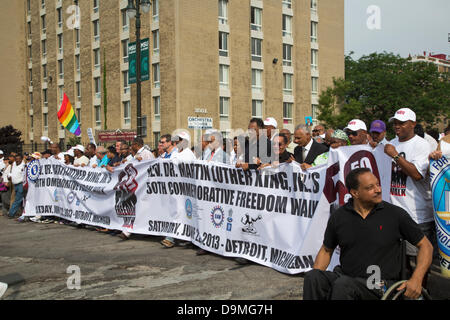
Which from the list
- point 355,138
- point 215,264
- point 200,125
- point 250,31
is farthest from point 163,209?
point 250,31

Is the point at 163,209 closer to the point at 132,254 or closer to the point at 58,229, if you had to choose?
the point at 132,254

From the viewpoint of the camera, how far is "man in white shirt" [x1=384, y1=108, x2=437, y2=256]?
5074 mm

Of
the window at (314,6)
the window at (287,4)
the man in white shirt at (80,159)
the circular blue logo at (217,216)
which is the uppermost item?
the window at (314,6)

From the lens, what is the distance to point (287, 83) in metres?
43.7

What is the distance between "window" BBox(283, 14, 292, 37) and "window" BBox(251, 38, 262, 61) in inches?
139

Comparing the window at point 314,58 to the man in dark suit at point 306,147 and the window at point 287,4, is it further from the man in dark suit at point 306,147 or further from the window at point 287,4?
the man in dark suit at point 306,147

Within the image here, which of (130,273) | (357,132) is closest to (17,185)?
(130,273)

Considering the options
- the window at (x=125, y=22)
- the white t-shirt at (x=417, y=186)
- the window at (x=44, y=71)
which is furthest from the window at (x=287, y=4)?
the white t-shirt at (x=417, y=186)

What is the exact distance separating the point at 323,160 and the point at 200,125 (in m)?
8.63

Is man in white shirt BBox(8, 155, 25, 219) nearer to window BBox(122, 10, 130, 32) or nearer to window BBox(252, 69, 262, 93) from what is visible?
window BBox(122, 10, 130, 32)

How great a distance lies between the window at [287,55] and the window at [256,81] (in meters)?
3.38

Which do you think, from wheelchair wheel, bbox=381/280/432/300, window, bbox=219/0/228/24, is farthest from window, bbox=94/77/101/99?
wheelchair wheel, bbox=381/280/432/300

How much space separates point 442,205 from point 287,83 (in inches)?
1563

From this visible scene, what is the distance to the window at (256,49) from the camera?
1613 inches
